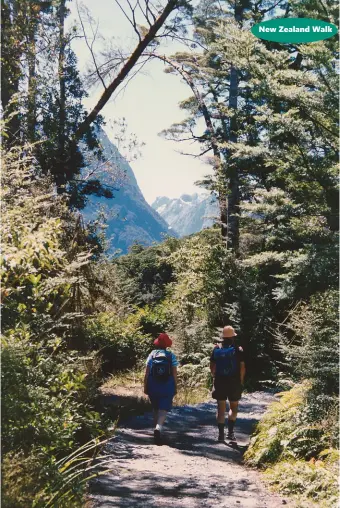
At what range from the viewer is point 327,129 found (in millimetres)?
5797

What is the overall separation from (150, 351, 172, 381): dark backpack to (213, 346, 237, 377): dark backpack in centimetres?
76

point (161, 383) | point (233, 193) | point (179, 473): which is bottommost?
point (179, 473)

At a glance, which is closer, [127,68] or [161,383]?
[161,383]

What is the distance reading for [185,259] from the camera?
56.1ft

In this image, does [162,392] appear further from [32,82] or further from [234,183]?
[234,183]

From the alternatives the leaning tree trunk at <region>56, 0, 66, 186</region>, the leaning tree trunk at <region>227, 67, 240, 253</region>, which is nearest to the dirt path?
the leaning tree trunk at <region>56, 0, 66, 186</region>

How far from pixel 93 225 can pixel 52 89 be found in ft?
11.3

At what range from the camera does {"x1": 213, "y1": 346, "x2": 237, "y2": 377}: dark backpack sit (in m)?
7.30

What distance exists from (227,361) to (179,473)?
1990mm

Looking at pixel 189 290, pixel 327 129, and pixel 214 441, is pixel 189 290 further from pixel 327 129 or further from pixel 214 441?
pixel 327 129

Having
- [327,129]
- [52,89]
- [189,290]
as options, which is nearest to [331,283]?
[327,129]

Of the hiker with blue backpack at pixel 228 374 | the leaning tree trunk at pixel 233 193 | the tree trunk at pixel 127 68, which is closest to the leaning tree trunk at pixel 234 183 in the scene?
the leaning tree trunk at pixel 233 193

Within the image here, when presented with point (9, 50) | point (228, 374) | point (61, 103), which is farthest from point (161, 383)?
point (61, 103)

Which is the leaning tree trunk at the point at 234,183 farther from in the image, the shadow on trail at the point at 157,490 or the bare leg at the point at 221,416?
the shadow on trail at the point at 157,490
